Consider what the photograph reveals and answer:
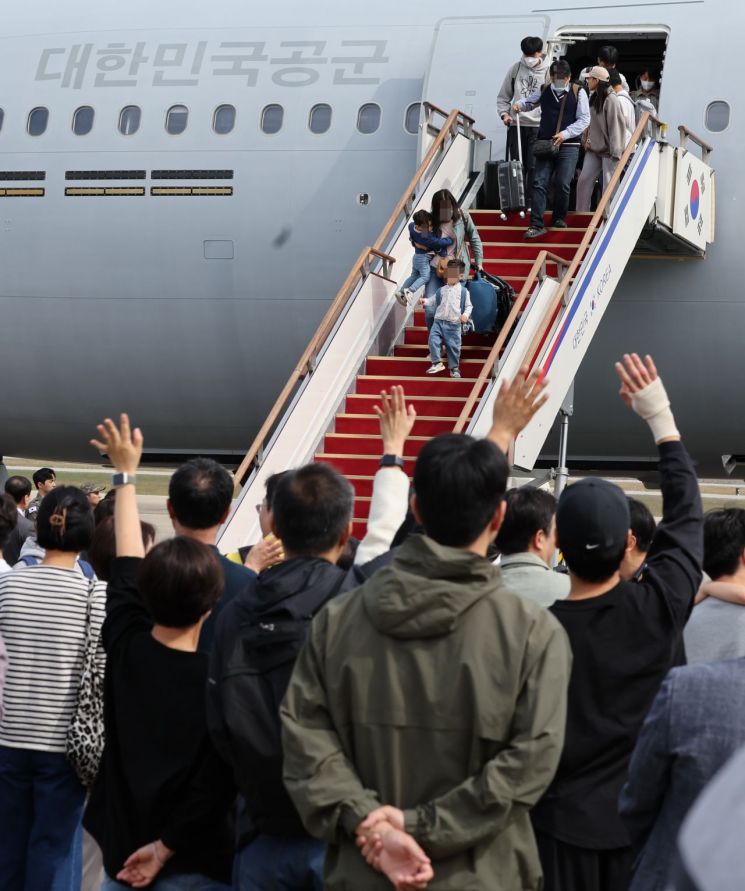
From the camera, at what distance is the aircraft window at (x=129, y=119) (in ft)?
43.6

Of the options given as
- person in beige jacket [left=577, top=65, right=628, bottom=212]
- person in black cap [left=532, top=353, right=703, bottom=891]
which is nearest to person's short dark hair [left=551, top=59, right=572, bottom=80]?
person in beige jacket [left=577, top=65, right=628, bottom=212]

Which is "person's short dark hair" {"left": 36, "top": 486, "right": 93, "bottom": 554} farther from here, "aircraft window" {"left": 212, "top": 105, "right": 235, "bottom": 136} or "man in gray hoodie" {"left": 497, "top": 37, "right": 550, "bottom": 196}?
"aircraft window" {"left": 212, "top": 105, "right": 235, "bottom": 136}

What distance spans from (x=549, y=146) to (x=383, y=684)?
8.46 meters

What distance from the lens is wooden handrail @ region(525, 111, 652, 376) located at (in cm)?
1032

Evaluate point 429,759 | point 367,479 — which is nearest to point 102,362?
point 367,479

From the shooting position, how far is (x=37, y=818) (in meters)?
5.22

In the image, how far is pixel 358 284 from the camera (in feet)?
36.1

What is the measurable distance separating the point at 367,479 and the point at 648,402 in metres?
5.20

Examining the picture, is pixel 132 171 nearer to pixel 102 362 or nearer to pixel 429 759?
pixel 102 362

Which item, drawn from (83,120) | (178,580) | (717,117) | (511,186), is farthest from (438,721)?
(83,120)

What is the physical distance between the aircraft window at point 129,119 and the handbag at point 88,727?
30.1 ft

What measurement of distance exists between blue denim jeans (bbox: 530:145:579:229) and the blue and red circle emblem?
109 cm

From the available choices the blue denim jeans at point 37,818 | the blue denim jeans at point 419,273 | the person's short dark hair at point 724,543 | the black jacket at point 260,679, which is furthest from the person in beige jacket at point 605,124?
the black jacket at point 260,679

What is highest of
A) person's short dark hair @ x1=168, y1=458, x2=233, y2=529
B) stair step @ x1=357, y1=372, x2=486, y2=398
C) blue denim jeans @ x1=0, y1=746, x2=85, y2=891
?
stair step @ x1=357, y1=372, x2=486, y2=398
